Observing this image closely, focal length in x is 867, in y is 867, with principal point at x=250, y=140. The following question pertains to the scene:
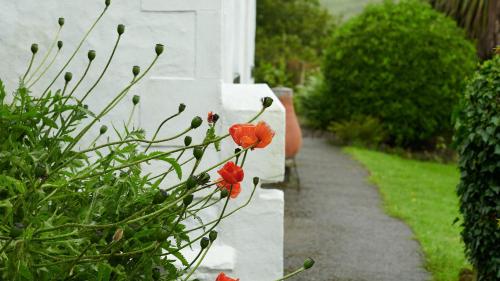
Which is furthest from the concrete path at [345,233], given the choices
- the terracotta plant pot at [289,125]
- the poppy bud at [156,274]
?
the poppy bud at [156,274]

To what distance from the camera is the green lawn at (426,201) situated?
7592 mm

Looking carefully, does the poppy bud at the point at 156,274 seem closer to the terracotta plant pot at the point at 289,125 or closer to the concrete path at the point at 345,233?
the concrete path at the point at 345,233

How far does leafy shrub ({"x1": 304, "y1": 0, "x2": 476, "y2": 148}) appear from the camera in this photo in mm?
15680

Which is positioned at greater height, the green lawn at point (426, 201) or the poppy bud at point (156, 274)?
the poppy bud at point (156, 274)

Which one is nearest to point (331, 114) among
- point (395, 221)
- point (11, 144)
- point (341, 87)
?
point (341, 87)

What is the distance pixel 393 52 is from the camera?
15.9m

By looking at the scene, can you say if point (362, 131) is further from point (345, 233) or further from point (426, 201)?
point (345, 233)

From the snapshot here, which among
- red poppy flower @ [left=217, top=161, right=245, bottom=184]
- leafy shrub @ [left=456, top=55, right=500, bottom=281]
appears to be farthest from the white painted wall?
leafy shrub @ [left=456, top=55, right=500, bottom=281]

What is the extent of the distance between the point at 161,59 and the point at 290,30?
2979 centimetres

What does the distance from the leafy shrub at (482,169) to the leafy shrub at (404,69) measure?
10158 mm

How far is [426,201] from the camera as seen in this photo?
36.5 feet

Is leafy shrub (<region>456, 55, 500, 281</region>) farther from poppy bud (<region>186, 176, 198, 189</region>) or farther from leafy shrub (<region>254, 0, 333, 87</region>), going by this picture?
leafy shrub (<region>254, 0, 333, 87</region>)

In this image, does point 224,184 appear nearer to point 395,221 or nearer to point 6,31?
point 6,31

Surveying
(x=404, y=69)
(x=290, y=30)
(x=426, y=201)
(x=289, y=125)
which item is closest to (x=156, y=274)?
(x=289, y=125)
